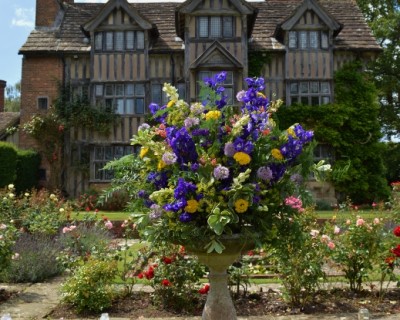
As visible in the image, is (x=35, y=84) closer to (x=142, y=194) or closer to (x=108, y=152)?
(x=108, y=152)

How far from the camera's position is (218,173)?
12.9ft

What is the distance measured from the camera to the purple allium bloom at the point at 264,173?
13.2 ft

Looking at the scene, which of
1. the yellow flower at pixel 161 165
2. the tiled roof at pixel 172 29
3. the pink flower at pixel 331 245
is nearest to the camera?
the yellow flower at pixel 161 165

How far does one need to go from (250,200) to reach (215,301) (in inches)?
36.7

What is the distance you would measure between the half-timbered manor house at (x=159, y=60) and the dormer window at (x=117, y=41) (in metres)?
0.04

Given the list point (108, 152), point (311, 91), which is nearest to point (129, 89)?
point (108, 152)

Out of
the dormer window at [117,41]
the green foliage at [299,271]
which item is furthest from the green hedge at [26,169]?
the green foliage at [299,271]

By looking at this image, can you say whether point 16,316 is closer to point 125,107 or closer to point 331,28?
point 125,107

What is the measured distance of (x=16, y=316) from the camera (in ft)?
18.6

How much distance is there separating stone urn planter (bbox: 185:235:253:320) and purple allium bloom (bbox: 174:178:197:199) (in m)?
0.46

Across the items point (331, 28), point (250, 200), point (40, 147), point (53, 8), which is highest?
point (53, 8)

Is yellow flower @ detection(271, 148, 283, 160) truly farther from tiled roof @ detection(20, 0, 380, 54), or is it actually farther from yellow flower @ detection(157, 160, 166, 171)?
tiled roof @ detection(20, 0, 380, 54)

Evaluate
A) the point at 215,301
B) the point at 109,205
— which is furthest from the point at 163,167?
the point at 109,205

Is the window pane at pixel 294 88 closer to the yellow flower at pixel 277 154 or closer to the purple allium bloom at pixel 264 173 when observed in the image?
the yellow flower at pixel 277 154
